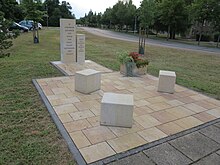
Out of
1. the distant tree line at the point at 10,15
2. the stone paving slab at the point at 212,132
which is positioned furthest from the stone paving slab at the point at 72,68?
the stone paving slab at the point at 212,132

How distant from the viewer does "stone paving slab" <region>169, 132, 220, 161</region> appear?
Result: 9.35 ft

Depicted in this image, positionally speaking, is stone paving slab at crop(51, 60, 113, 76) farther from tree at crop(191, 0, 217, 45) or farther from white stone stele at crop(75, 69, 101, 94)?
tree at crop(191, 0, 217, 45)

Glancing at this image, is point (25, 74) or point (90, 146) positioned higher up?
point (25, 74)

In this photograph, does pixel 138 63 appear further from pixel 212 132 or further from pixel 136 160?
pixel 136 160

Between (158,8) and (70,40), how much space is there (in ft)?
77.4

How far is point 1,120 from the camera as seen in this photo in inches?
138

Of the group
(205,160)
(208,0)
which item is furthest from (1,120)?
(208,0)

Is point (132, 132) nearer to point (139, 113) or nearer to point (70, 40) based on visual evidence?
point (139, 113)

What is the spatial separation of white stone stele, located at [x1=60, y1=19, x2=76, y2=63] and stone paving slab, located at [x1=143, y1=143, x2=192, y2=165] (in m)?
6.68

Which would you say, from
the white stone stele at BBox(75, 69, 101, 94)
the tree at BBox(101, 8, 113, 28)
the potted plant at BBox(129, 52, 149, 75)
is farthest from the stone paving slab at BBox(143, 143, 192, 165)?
the tree at BBox(101, 8, 113, 28)

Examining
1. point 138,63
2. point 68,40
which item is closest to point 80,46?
point 68,40

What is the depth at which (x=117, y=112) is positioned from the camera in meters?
3.38

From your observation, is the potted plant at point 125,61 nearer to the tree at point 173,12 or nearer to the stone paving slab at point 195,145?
the stone paving slab at point 195,145

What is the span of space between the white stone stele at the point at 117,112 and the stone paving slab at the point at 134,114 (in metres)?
0.11
